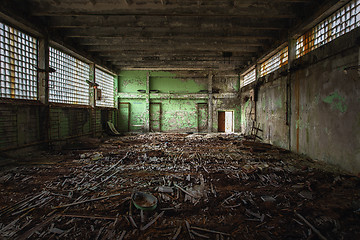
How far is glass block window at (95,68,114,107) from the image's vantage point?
11.7 m

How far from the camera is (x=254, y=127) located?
34.6 ft

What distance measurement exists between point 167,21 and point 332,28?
558cm

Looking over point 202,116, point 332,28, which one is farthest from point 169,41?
point 202,116

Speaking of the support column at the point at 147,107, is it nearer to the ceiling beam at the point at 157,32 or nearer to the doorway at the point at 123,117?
the doorway at the point at 123,117

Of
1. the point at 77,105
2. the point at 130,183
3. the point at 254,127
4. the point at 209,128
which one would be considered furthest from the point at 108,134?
the point at 254,127

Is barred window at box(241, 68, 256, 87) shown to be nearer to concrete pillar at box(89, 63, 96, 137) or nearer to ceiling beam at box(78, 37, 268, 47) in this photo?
ceiling beam at box(78, 37, 268, 47)

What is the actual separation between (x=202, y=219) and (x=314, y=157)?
17.0 ft

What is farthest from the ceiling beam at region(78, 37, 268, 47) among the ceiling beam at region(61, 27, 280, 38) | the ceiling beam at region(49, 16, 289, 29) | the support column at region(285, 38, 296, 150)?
the support column at region(285, 38, 296, 150)

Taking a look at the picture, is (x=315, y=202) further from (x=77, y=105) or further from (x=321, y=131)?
(x=77, y=105)

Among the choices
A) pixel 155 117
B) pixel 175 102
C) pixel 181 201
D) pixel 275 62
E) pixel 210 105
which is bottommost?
pixel 181 201

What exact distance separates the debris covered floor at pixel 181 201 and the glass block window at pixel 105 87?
7610 millimetres

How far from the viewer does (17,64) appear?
5.82m

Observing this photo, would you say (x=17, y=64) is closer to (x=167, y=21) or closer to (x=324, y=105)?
(x=167, y=21)

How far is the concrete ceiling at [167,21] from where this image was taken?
5.75 meters
